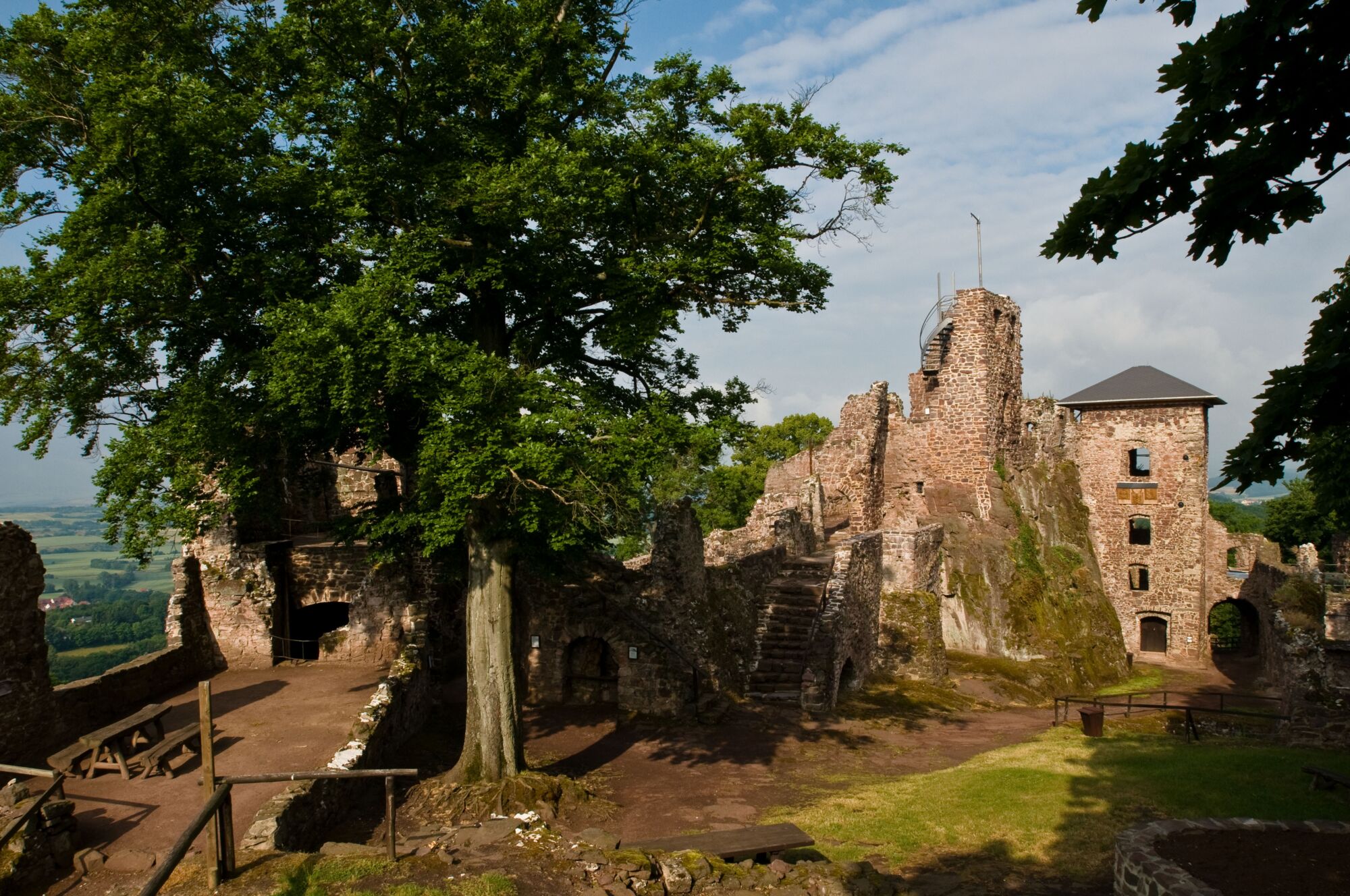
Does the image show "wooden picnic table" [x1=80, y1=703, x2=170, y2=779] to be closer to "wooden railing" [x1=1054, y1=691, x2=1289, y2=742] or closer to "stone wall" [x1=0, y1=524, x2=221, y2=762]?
"stone wall" [x1=0, y1=524, x2=221, y2=762]

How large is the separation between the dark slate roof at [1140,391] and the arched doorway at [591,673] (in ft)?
91.3

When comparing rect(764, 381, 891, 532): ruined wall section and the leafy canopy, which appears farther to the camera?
rect(764, 381, 891, 532): ruined wall section

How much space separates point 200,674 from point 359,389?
32.0 feet

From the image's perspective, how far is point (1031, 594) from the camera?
27.0m

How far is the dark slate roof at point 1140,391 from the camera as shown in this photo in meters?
37.3

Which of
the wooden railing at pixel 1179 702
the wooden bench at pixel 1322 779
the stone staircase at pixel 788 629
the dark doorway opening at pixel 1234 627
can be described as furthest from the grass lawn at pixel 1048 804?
the dark doorway opening at pixel 1234 627

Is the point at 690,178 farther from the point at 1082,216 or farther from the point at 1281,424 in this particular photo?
the point at 1281,424

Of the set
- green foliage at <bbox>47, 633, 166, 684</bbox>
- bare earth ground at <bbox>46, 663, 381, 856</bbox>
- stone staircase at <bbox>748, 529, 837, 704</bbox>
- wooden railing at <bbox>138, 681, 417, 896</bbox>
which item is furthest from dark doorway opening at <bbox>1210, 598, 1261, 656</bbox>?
green foliage at <bbox>47, 633, 166, 684</bbox>


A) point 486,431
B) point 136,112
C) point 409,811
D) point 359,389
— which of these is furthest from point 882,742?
point 136,112

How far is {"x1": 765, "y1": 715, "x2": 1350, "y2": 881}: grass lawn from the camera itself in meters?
11.1

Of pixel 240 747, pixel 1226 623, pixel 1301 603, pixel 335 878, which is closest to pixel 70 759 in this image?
pixel 240 747

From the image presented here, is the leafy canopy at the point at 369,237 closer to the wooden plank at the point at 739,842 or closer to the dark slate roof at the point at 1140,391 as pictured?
the wooden plank at the point at 739,842

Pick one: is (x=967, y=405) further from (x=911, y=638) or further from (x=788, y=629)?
(x=788, y=629)

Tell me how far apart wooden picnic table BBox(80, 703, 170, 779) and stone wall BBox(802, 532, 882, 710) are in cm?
1195
